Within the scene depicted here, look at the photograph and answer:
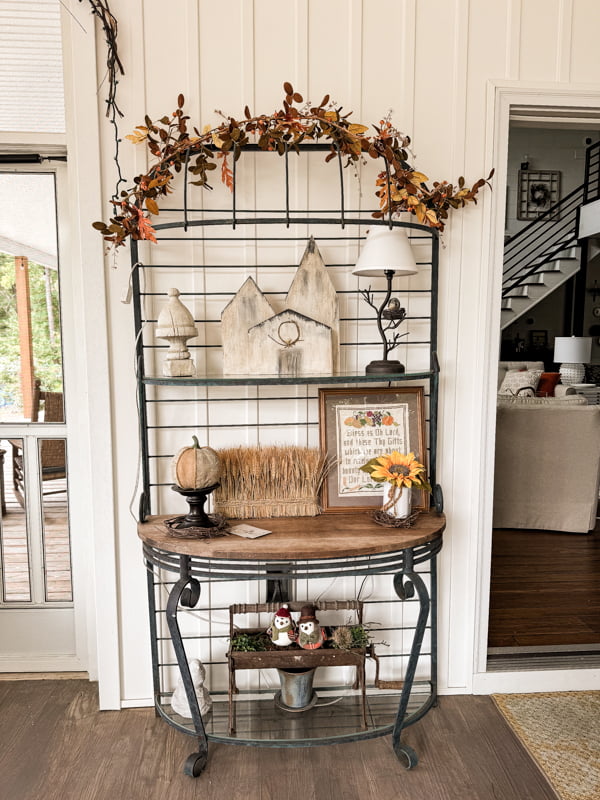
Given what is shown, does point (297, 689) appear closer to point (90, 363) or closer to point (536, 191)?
point (90, 363)

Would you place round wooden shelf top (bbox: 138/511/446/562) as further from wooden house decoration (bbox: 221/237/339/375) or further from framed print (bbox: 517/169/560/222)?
framed print (bbox: 517/169/560/222)

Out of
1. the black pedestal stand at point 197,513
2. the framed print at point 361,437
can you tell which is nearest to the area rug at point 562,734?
the framed print at point 361,437

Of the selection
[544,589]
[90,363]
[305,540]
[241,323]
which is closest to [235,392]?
[241,323]

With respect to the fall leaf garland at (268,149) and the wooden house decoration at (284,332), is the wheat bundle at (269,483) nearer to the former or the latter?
the wooden house decoration at (284,332)

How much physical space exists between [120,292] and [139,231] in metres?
0.27

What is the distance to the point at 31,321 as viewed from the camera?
2.43 meters

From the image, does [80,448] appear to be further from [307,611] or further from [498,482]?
[498,482]

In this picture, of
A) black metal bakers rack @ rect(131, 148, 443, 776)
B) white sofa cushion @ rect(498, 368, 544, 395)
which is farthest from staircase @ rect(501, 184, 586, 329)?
black metal bakers rack @ rect(131, 148, 443, 776)

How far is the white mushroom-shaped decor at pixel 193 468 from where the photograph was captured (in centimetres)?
188

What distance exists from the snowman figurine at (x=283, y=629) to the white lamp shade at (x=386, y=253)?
1200 mm

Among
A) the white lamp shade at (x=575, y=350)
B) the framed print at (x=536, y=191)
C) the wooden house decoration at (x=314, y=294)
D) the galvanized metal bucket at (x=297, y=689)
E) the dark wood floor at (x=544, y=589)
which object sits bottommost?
the dark wood floor at (x=544, y=589)

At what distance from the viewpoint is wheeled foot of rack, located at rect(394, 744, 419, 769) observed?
195cm

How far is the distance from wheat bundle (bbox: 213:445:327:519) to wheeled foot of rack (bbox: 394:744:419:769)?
812 mm

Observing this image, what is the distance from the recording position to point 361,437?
2.13m
